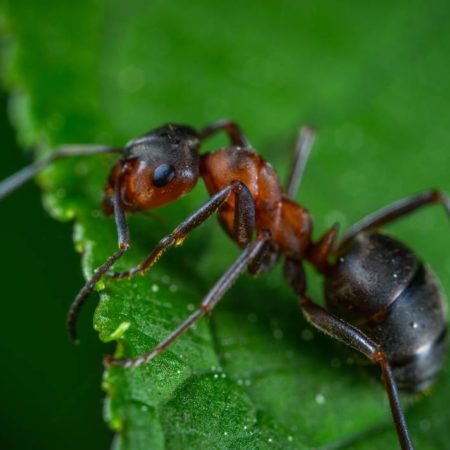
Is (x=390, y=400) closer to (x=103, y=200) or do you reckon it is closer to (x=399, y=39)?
(x=103, y=200)

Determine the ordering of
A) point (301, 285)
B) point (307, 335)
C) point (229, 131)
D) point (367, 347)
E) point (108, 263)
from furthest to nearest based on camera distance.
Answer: point (229, 131), point (301, 285), point (307, 335), point (367, 347), point (108, 263)

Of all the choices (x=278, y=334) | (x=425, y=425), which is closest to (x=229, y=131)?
(x=278, y=334)

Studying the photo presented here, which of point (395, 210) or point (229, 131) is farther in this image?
point (229, 131)

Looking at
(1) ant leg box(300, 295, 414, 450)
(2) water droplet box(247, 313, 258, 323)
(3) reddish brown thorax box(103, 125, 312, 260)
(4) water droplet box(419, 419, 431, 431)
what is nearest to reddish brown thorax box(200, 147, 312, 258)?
(3) reddish brown thorax box(103, 125, 312, 260)

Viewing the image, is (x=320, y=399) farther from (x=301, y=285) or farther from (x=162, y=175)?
(x=162, y=175)

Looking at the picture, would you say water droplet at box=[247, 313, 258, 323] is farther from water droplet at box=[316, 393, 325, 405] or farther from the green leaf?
water droplet at box=[316, 393, 325, 405]

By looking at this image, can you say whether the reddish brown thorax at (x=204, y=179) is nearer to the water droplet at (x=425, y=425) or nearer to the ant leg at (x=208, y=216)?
the ant leg at (x=208, y=216)
